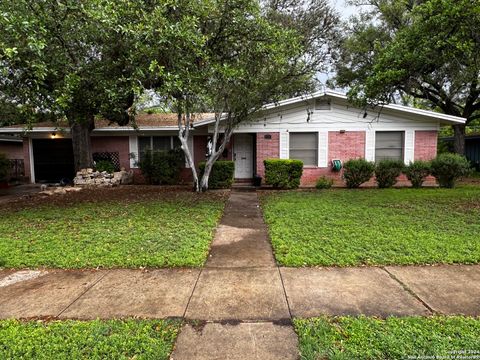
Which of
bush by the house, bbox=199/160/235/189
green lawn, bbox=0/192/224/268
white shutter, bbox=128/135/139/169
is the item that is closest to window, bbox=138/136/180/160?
white shutter, bbox=128/135/139/169

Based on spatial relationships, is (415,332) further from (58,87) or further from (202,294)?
(58,87)

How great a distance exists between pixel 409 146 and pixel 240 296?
11.5 m

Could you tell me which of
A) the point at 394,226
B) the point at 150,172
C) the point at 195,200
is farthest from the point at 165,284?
the point at 150,172

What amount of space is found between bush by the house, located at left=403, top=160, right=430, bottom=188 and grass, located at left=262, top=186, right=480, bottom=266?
1.88 m

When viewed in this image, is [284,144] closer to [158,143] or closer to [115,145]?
[158,143]

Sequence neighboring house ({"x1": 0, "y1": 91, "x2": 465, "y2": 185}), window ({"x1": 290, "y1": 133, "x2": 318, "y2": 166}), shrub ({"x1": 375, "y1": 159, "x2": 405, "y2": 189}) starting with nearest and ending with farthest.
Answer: shrub ({"x1": 375, "y1": 159, "x2": 405, "y2": 189})
neighboring house ({"x1": 0, "y1": 91, "x2": 465, "y2": 185})
window ({"x1": 290, "y1": 133, "x2": 318, "y2": 166})

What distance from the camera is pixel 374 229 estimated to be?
5586 millimetres

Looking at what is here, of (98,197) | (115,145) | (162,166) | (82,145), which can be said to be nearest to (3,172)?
(82,145)

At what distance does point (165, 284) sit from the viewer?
3518 millimetres

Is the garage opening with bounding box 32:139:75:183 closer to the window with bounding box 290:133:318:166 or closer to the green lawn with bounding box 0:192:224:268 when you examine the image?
the green lawn with bounding box 0:192:224:268

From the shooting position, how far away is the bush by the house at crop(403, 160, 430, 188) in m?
10.8

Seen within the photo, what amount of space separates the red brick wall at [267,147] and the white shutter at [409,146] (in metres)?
5.11

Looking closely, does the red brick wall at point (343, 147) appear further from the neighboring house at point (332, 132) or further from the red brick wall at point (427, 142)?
the red brick wall at point (427, 142)

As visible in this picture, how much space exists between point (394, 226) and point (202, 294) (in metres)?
4.21
